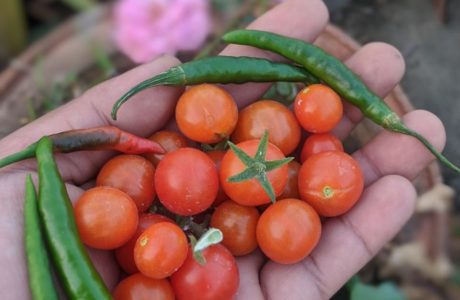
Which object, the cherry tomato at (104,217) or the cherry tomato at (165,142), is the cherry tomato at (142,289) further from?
the cherry tomato at (165,142)

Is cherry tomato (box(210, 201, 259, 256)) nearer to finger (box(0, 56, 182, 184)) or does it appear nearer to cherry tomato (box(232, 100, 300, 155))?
cherry tomato (box(232, 100, 300, 155))

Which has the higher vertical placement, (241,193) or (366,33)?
(241,193)

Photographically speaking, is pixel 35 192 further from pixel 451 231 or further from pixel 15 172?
pixel 451 231

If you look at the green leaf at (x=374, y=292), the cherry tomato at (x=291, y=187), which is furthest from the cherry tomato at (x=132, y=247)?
the green leaf at (x=374, y=292)

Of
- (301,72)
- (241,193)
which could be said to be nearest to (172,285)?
(241,193)

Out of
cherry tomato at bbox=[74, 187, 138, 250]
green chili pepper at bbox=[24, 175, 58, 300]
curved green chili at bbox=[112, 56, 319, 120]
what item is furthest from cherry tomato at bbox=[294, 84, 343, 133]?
green chili pepper at bbox=[24, 175, 58, 300]
